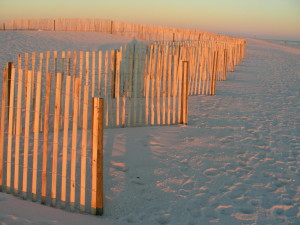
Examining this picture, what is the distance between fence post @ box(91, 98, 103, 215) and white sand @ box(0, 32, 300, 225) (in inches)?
5.9

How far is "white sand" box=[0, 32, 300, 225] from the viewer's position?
366 cm

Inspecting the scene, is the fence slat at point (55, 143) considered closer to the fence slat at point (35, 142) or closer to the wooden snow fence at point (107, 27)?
the fence slat at point (35, 142)

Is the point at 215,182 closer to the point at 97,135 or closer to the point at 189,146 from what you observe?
the point at 189,146

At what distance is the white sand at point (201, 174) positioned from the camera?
144 inches

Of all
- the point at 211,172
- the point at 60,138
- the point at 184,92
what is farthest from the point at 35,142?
the point at 184,92

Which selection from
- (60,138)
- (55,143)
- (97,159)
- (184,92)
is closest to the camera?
(97,159)

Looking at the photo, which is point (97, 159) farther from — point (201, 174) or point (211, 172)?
point (211, 172)

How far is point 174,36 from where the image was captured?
103 ft

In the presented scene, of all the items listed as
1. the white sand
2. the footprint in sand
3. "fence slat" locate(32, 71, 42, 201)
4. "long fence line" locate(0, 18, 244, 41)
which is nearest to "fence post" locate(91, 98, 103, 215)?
the white sand

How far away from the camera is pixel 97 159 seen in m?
3.66

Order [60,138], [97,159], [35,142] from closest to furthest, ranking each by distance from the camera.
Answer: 1. [97,159]
2. [35,142]
3. [60,138]

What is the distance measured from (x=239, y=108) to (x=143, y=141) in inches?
145

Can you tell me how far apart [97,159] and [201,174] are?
169cm

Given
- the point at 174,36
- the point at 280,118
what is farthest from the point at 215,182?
the point at 174,36
